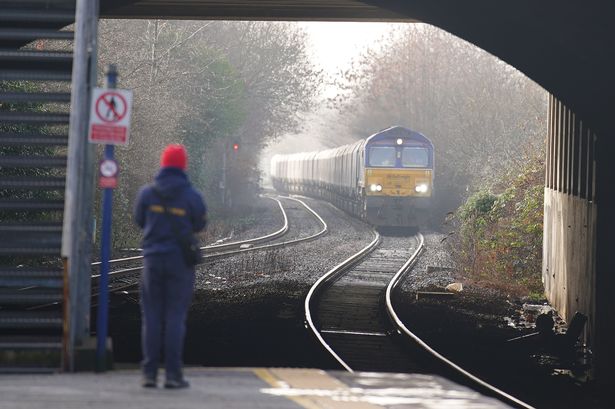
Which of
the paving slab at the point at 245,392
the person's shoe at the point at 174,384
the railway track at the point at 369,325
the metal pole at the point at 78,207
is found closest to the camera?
the paving slab at the point at 245,392

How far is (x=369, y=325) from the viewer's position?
1611 centimetres

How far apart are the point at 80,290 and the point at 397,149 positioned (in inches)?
1124

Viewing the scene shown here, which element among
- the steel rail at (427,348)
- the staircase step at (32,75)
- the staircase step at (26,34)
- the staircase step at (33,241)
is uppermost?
the staircase step at (26,34)

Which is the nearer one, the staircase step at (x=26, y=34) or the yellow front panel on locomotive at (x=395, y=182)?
the staircase step at (x=26, y=34)

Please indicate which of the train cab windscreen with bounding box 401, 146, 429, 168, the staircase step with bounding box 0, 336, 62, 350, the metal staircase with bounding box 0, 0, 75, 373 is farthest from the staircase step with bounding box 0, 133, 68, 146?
the train cab windscreen with bounding box 401, 146, 429, 168

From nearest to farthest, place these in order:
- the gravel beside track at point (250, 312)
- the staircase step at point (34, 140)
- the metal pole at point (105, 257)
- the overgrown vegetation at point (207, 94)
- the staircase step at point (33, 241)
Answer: the metal pole at point (105, 257) → the staircase step at point (33, 241) → the staircase step at point (34, 140) → the gravel beside track at point (250, 312) → the overgrown vegetation at point (207, 94)

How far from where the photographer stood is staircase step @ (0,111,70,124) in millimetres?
9828

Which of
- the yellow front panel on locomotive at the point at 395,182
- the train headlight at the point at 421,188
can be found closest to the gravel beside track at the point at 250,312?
the yellow front panel on locomotive at the point at 395,182

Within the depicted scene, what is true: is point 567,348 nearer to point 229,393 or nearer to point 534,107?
point 229,393

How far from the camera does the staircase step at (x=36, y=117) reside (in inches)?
387

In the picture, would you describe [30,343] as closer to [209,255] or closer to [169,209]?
[169,209]

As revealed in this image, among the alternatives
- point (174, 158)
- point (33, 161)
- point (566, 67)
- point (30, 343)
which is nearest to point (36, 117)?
point (33, 161)

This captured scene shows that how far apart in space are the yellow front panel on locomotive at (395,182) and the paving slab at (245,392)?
2745cm

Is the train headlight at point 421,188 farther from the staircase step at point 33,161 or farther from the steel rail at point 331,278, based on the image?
the staircase step at point 33,161
